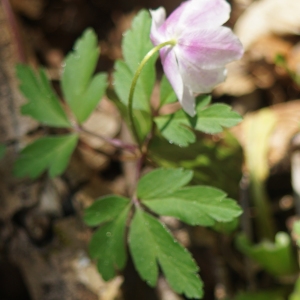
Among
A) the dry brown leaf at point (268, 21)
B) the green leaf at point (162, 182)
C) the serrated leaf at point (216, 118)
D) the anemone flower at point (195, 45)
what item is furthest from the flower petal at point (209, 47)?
the dry brown leaf at point (268, 21)

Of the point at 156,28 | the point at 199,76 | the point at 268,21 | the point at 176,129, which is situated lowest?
the point at 268,21

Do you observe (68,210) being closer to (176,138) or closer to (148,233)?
(148,233)

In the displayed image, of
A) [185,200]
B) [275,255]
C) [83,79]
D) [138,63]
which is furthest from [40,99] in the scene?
[275,255]

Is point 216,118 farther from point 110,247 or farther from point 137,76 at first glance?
point 110,247

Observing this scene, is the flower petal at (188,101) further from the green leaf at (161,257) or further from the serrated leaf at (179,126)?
the green leaf at (161,257)

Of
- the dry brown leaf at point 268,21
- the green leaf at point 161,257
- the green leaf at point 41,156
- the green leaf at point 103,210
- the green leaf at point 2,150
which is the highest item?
the green leaf at point 2,150

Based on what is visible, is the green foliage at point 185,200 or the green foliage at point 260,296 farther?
the green foliage at point 260,296

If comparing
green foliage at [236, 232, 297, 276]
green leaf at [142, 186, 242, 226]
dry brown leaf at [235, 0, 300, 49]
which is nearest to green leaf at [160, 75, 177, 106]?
green leaf at [142, 186, 242, 226]

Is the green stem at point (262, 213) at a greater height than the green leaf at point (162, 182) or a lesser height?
lesser
